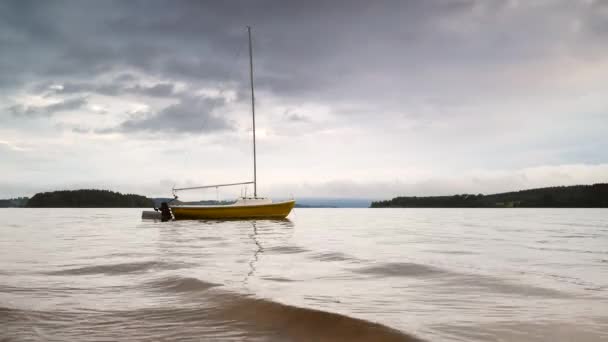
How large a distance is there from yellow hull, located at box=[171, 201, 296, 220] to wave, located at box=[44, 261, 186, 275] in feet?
90.4

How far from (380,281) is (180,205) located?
36.9 m

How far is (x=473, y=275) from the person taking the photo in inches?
384

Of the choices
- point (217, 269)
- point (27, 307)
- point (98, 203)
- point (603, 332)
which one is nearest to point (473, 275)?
point (603, 332)

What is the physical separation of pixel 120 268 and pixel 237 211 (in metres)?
29.0

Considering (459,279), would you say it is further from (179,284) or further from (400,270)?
(179,284)

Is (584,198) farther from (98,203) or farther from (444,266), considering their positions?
(98,203)

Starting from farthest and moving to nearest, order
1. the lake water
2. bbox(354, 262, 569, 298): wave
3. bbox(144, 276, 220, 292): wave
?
bbox(354, 262, 569, 298): wave → bbox(144, 276, 220, 292): wave → the lake water

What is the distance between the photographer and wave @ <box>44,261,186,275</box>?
9.78 meters

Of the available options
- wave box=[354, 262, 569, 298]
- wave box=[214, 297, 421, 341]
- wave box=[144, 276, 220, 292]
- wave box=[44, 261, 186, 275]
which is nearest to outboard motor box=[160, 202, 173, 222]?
wave box=[44, 261, 186, 275]

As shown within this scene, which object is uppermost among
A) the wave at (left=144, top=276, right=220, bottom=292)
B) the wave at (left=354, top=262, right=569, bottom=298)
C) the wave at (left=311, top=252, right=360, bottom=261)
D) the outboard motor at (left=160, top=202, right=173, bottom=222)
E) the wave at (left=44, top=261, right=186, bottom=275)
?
the outboard motor at (left=160, top=202, right=173, bottom=222)

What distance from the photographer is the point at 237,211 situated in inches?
1550

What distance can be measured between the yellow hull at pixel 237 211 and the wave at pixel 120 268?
90.4ft

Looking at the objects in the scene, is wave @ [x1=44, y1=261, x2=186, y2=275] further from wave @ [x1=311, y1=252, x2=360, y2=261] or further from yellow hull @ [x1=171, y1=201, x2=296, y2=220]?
yellow hull @ [x1=171, y1=201, x2=296, y2=220]

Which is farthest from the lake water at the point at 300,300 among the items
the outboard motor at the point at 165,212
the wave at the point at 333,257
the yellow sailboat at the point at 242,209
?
the outboard motor at the point at 165,212
